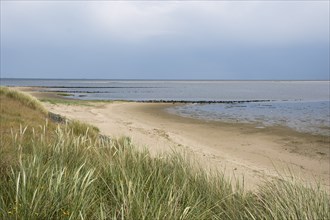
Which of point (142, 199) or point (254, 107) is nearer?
point (142, 199)

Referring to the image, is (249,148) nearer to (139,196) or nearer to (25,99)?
(139,196)

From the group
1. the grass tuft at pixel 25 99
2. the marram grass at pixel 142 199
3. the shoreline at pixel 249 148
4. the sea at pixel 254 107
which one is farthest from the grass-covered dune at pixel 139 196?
the sea at pixel 254 107

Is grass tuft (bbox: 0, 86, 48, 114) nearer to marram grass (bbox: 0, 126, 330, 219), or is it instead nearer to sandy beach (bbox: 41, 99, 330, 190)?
sandy beach (bbox: 41, 99, 330, 190)

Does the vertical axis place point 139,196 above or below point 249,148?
above

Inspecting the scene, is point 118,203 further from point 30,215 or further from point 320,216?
point 320,216

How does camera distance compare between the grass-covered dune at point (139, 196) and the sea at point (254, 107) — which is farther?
the sea at point (254, 107)

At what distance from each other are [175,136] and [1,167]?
40.5ft

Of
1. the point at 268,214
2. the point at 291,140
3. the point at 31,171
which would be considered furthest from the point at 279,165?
the point at 31,171

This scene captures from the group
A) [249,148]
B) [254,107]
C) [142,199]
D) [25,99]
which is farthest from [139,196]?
[254,107]

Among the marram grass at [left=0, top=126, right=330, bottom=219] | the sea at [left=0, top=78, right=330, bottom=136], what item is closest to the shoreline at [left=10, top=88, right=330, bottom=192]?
the sea at [left=0, top=78, right=330, bottom=136]

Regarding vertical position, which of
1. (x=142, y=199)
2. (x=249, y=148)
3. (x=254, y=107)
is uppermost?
(x=142, y=199)

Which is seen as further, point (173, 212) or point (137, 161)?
point (137, 161)

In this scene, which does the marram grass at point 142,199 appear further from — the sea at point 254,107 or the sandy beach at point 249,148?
the sea at point 254,107

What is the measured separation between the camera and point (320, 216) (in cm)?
348
